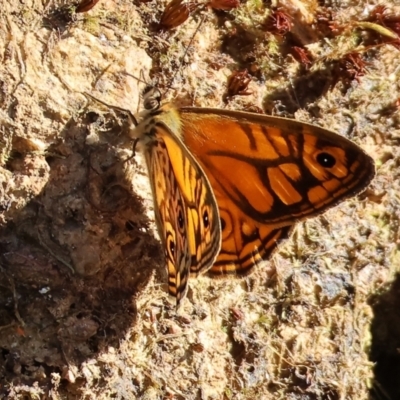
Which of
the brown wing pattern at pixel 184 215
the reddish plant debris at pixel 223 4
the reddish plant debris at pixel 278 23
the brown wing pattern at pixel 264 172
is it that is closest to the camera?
the brown wing pattern at pixel 184 215

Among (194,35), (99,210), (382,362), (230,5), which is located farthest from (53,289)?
(382,362)

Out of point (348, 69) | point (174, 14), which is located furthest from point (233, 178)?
point (348, 69)

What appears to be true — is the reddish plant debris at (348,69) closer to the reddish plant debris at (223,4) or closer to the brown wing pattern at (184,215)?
the reddish plant debris at (223,4)

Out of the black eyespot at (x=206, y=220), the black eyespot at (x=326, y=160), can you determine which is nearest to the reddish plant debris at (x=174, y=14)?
the black eyespot at (x=326, y=160)

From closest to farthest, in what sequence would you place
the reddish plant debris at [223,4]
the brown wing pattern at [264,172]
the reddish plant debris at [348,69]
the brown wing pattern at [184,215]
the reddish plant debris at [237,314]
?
1. the brown wing pattern at [184,215]
2. the brown wing pattern at [264,172]
3. the reddish plant debris at [237,314]
4. the reddish plant debris at [223,4]
5. the reddish plant debris at [348,69]

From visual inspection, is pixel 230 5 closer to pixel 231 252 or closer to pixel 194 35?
pixel 194 35

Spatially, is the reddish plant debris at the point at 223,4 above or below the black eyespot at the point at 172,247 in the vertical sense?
above
